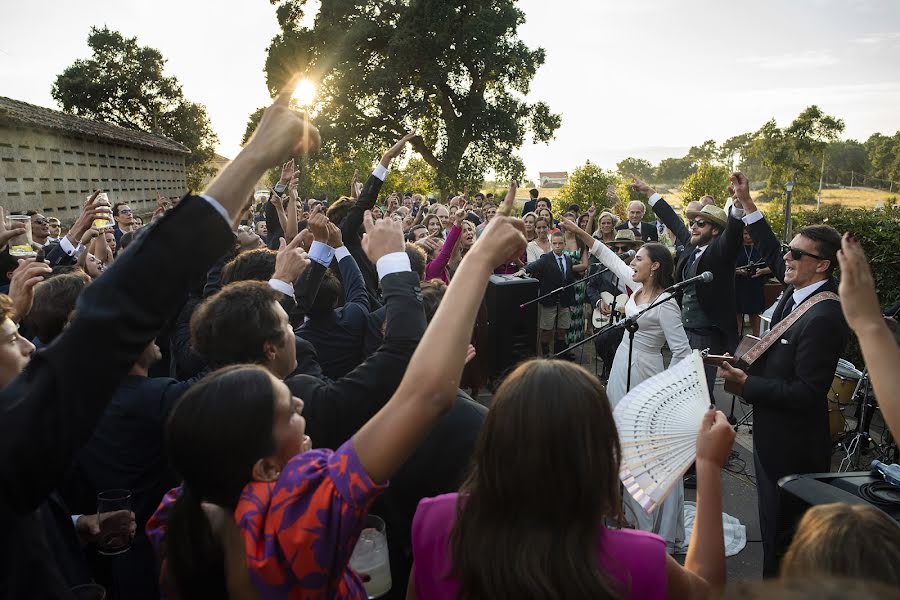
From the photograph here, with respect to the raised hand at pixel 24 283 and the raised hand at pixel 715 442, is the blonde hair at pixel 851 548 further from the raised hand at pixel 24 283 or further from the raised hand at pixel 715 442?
the raised hand at pixel 24 283

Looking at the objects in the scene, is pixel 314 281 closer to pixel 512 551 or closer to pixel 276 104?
pixel 276 104

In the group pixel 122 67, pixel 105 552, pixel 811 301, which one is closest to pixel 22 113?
pixel 105 552

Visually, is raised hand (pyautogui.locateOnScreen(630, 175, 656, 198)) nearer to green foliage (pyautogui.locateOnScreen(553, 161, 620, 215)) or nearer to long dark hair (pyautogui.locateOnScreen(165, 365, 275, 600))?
long dark hair (pyautogui.locateOnScreen(165, 365, 275, 600))

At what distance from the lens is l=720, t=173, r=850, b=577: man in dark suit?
3143mm

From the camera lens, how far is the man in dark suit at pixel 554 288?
819 cm

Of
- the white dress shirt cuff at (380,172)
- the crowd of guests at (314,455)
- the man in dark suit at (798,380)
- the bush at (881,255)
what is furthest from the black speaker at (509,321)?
the crowd of guests at (314,455)

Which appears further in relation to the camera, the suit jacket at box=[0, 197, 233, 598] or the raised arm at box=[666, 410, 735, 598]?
the raised arm at box=[666, 410, 735, 598]

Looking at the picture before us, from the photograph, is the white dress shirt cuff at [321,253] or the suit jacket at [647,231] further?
the suit jacket at [647,231]

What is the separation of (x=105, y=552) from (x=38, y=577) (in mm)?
1158

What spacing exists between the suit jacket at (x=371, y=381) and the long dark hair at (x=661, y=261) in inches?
120

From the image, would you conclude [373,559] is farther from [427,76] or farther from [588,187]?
[427,76]

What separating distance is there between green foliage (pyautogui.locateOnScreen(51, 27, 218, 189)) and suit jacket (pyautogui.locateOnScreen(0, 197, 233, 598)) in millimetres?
48863

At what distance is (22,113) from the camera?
15.3 m

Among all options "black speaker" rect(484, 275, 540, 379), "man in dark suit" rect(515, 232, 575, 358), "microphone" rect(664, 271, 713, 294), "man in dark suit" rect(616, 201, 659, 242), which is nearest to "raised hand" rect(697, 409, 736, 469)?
"microphone" rect(664, 271, 713, 294)
